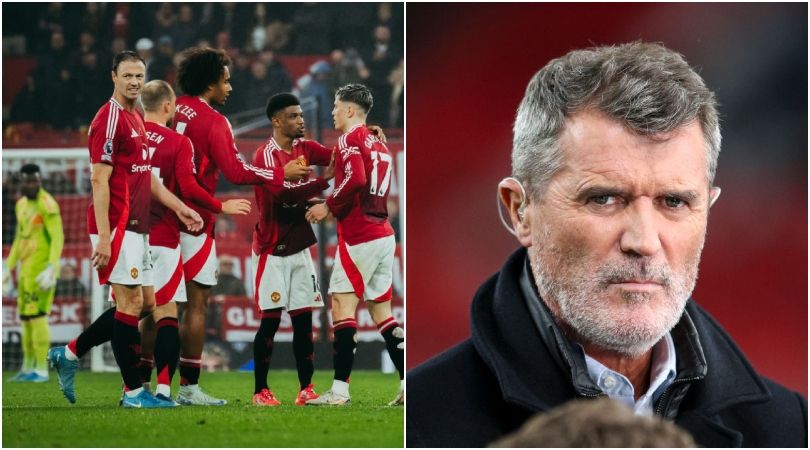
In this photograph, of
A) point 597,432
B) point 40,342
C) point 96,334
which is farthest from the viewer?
point 40,342

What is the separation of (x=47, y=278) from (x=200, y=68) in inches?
34.0

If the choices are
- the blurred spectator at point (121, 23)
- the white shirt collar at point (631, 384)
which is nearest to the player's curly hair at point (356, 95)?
the blurred spectator at point (121, 23)

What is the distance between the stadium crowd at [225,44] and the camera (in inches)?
146

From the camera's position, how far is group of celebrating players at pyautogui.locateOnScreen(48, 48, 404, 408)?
3.65m

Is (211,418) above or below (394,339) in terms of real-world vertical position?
below

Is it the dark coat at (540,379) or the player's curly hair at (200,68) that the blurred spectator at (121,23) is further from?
the dark coat at (540,379)

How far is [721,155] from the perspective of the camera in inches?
145

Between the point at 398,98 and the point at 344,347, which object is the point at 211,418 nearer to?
the point at 344,347

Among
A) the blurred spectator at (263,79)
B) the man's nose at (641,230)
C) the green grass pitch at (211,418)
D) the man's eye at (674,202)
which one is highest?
the blurred spectator at (263,79)

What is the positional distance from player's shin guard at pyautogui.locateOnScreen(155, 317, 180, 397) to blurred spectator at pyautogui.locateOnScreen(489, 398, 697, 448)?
116 inches

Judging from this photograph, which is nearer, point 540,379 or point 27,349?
point 540,379

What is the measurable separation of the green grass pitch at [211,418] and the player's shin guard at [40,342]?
0.06m

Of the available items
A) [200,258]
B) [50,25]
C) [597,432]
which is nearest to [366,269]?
[200,258]

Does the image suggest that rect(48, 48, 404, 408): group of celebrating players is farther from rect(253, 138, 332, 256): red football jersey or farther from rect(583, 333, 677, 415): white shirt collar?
rect(583, 333, 677, 415): white shirt collar
